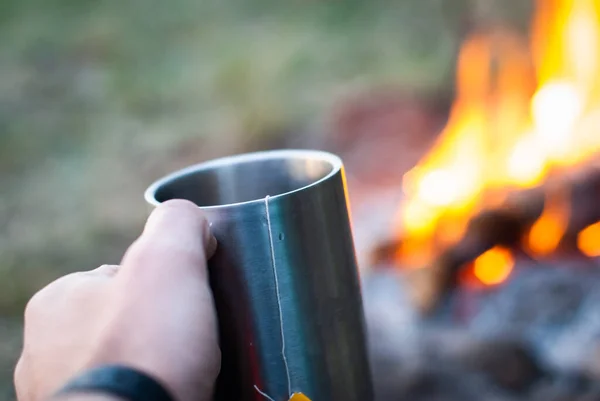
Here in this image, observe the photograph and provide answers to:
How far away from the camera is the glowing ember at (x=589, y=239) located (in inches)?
50.9

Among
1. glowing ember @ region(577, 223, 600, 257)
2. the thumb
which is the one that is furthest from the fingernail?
glowing ember @ region(577, 223, 600, 257)

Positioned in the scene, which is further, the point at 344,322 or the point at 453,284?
the point at 453,284

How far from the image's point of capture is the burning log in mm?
1271

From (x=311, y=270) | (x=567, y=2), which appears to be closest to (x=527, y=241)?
(x=567, y=2)

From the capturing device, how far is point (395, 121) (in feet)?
Result: 5.68

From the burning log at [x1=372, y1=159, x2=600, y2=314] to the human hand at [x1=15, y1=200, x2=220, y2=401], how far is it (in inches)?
33.6

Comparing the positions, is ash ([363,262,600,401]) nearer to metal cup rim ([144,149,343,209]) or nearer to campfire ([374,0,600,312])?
campfire ([374,0,600,312])

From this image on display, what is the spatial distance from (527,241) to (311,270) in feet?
3.05

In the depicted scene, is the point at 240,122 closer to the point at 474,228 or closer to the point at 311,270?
the point at 474,228

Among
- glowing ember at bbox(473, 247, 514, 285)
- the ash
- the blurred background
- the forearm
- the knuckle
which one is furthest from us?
the blurred background

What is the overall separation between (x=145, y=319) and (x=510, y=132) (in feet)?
4.41

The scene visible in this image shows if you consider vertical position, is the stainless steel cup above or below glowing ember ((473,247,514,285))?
above

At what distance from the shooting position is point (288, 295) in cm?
47

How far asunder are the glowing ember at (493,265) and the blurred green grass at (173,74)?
0.59 m
